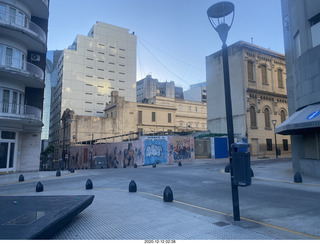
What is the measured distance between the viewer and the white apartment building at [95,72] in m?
64.5

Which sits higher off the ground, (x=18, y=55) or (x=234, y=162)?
(x=18, y=55)

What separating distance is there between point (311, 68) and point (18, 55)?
22726 millimetres

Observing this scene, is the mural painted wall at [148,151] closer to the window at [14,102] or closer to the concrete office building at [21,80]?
the concrete office building at [21,80]

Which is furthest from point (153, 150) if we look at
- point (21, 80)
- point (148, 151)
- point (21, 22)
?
point (21, 22)

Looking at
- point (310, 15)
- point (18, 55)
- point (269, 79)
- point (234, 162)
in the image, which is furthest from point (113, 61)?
point (234, 162)

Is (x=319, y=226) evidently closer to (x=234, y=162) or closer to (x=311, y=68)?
(x=234, y=162)

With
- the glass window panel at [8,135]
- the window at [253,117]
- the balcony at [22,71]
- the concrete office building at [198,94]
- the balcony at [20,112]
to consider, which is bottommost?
the glass window panel at [8,135]

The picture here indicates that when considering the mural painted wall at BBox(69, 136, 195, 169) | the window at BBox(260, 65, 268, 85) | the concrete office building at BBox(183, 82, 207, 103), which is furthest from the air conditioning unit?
the concrete office building at BBox(183, 82, 207, 103)

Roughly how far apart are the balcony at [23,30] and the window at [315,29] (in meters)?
21.2

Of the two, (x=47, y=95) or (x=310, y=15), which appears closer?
(x=310, y=15)

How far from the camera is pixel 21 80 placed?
20.5 meters

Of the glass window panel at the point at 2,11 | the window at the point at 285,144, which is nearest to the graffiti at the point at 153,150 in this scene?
the glass window panel at the point at 2,11

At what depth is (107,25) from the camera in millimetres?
A: 74250
